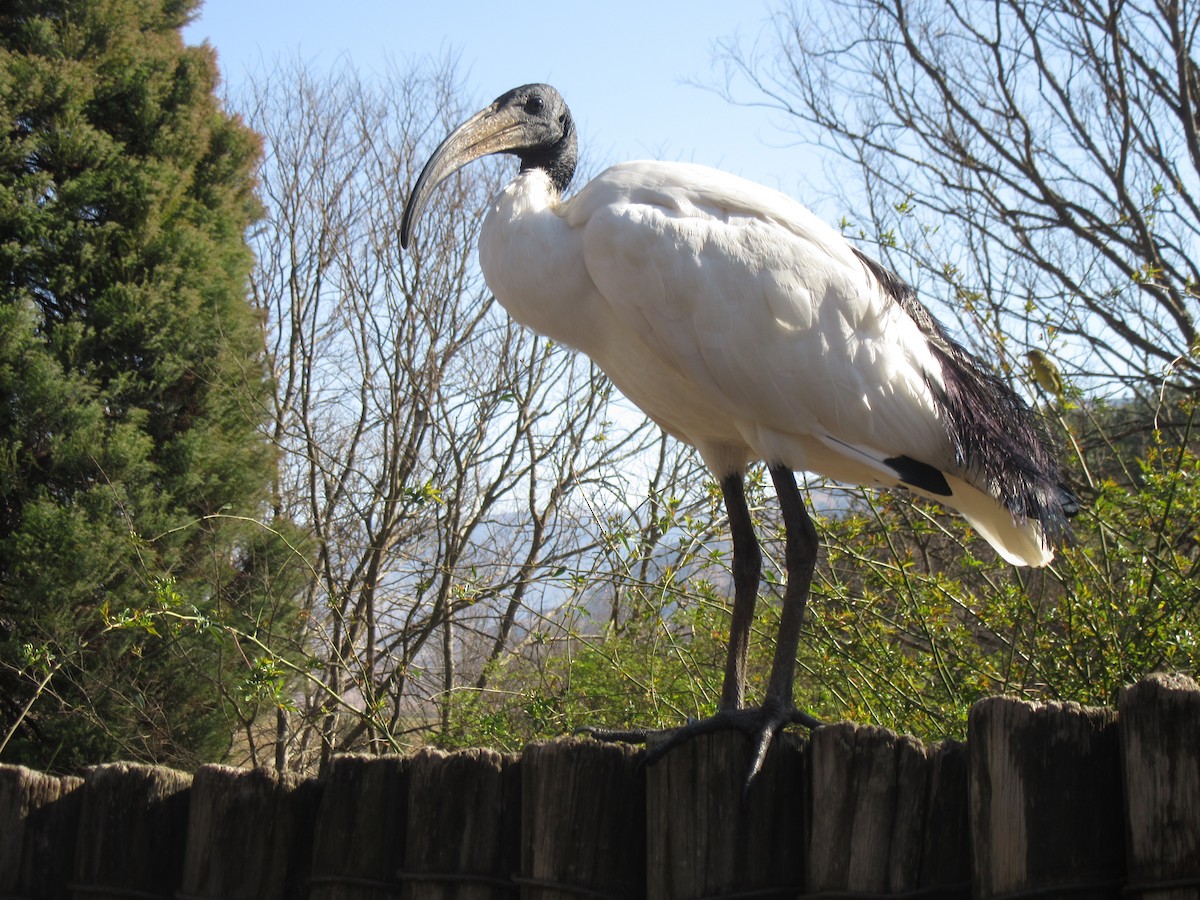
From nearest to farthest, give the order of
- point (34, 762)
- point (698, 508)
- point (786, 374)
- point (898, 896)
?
point (898, 896), point (786, 374), point (34, 762), point (698, 508)

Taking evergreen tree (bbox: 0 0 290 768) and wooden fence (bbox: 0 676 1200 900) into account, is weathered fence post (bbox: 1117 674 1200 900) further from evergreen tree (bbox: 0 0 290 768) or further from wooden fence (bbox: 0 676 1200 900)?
evergreen tree (bbox: 0 0 290 768)

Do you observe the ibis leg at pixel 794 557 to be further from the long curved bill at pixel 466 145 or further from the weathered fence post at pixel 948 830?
the long curved bill at pixel 466 145

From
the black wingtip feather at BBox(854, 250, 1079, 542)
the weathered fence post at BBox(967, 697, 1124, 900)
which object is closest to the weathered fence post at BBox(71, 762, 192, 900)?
the weathered fence post at BBox(967, 697, 1124, 900)

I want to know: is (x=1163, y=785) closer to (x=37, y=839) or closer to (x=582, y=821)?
(x=582, y=821)

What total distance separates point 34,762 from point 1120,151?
33.2ft

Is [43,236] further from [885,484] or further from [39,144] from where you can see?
[885,484]

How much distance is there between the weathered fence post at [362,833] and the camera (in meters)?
2.80

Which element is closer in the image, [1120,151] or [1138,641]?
[1138,641]

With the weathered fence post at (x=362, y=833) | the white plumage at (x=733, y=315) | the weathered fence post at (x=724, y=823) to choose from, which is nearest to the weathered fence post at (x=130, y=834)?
the weathered fence post at (x=362, y=833)

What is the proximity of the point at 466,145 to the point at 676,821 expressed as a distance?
8.87 feet

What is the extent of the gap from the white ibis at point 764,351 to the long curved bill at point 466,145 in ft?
1.10

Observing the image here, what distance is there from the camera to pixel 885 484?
4012mm

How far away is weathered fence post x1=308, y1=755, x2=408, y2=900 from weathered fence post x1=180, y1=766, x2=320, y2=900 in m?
0.10

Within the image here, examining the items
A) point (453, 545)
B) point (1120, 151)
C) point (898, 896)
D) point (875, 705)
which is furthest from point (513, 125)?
point (1120, 151)
